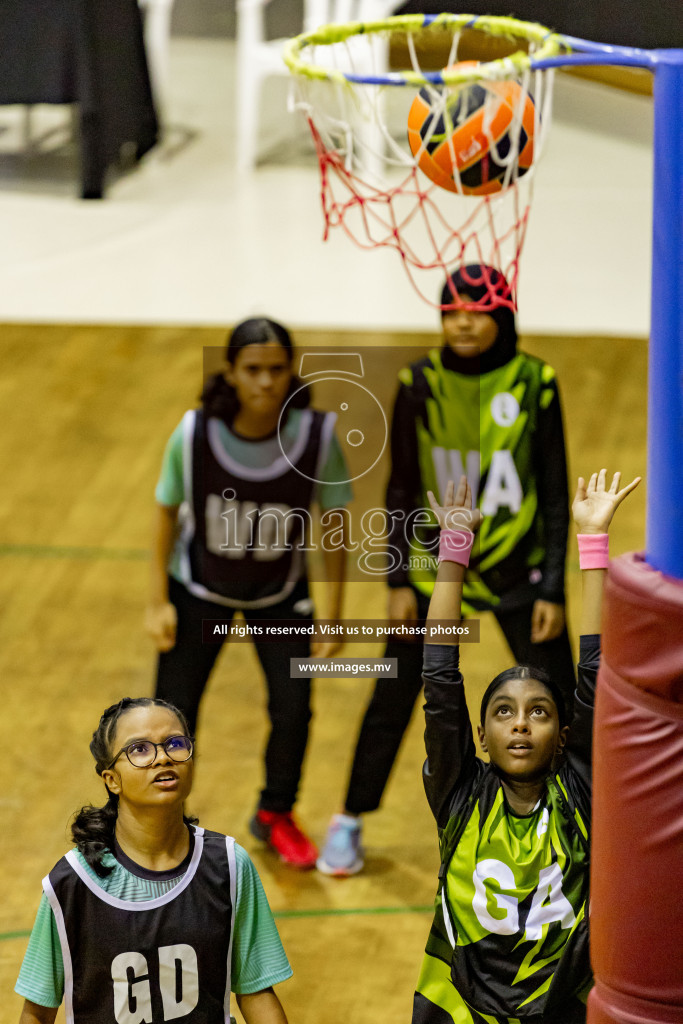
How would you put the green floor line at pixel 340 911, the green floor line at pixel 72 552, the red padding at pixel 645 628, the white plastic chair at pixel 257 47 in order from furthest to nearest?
1. the white plastic chair at pixel 257 47
2. the green floor line at pixel 72 552
3. the green floor line at pixel 340 911
4. the red padding at pixel 645 628

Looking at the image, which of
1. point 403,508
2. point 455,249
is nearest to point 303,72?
point 403,508

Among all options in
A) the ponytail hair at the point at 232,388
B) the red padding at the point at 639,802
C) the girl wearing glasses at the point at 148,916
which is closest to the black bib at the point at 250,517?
the ponytail hair at the point at 232,388

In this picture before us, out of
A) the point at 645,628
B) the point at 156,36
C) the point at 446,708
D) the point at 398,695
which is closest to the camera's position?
the point at 645,628

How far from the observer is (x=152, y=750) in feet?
6.85

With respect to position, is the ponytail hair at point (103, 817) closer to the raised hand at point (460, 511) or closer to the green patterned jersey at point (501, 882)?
the green patterned jersey at point (501, 882)

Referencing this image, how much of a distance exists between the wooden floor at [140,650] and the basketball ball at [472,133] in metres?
0.65

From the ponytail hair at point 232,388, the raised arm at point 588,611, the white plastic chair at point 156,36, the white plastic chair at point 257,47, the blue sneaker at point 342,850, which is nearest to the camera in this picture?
the raised arm at point 588,611

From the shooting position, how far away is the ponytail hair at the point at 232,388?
3.01 m

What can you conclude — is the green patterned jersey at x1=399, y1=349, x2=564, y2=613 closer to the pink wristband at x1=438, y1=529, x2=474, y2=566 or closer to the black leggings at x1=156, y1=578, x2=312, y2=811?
the black leggings at x1=156, y1=578, x2=312, y2=811

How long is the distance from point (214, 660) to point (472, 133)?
1293 mm

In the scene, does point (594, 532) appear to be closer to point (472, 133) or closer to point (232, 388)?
point (472, 133)

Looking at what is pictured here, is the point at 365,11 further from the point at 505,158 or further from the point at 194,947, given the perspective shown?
the point at 194,947

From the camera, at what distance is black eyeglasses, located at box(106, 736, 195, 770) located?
81.7 inches

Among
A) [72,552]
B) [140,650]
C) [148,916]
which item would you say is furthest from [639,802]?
[72,552]
